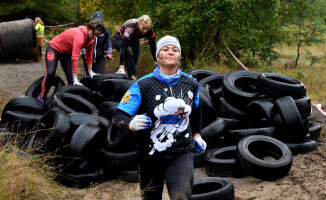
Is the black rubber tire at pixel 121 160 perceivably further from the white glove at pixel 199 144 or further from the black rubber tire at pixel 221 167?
the white glove at pixel 199 144

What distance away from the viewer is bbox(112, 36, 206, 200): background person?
3.02 meters

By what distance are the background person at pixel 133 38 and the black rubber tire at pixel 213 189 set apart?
14.7ft

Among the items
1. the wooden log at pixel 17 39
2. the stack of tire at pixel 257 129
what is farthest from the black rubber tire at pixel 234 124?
the wooden log at pixel 17 39

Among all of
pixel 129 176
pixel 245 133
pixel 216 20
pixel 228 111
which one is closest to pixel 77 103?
pixel 129 176

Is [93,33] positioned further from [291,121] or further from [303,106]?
[303,106]

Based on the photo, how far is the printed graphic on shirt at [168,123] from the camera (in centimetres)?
301

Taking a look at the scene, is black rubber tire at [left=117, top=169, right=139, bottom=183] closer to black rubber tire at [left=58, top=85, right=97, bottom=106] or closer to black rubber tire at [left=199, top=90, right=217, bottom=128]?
black rubber tire at [left=199, top=90, right=217, bottom=128]

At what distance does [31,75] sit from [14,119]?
26.2 ft

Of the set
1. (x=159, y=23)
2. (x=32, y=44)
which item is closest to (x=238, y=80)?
(x=159, y=23)

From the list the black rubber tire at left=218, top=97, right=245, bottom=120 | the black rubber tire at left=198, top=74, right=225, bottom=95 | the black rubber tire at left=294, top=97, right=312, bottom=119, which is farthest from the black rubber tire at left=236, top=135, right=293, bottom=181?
the black rubber tire at left=198, top=74, right=225, bottom=95

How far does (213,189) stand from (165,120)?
251cm

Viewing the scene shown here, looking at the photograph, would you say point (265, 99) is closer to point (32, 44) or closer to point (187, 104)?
point (187, 104)

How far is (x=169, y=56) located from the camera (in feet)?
10.2

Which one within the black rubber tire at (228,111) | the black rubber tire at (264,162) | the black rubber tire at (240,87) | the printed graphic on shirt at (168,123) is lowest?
the black rubber tire at (264,162)
